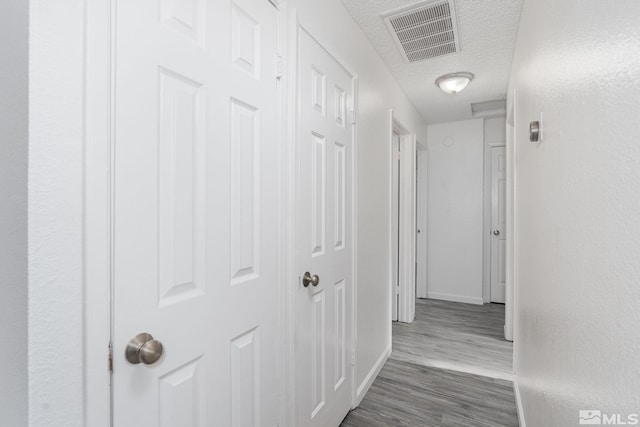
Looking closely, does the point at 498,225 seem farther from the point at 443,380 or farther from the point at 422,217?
the point at 443,380

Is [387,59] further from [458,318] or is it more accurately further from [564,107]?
[458,318]

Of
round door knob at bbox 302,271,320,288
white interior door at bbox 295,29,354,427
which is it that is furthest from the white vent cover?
round door knob at bbox 302,271,320,288

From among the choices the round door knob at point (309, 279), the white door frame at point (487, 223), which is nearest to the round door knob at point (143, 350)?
the round door knob at point (309, 279)

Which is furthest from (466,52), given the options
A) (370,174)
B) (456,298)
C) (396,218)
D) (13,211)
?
(456,298)

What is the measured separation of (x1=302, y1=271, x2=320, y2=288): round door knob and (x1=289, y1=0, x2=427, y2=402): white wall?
66 centimetres

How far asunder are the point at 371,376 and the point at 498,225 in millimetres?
2952

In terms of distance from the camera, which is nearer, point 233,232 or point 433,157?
point 233,232

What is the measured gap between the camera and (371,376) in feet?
7.59

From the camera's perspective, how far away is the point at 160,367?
809 mm

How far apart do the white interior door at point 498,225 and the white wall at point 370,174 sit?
7.16 ft

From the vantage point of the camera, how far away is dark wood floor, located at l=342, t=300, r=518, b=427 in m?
1.94

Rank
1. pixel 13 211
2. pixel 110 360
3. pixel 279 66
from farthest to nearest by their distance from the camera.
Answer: pixel 279 66 < pixel 110 360 < pixel 13 211

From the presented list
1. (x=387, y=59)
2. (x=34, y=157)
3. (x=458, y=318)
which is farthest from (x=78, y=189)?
(x=458, y=318)

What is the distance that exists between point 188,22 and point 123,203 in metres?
0.54
